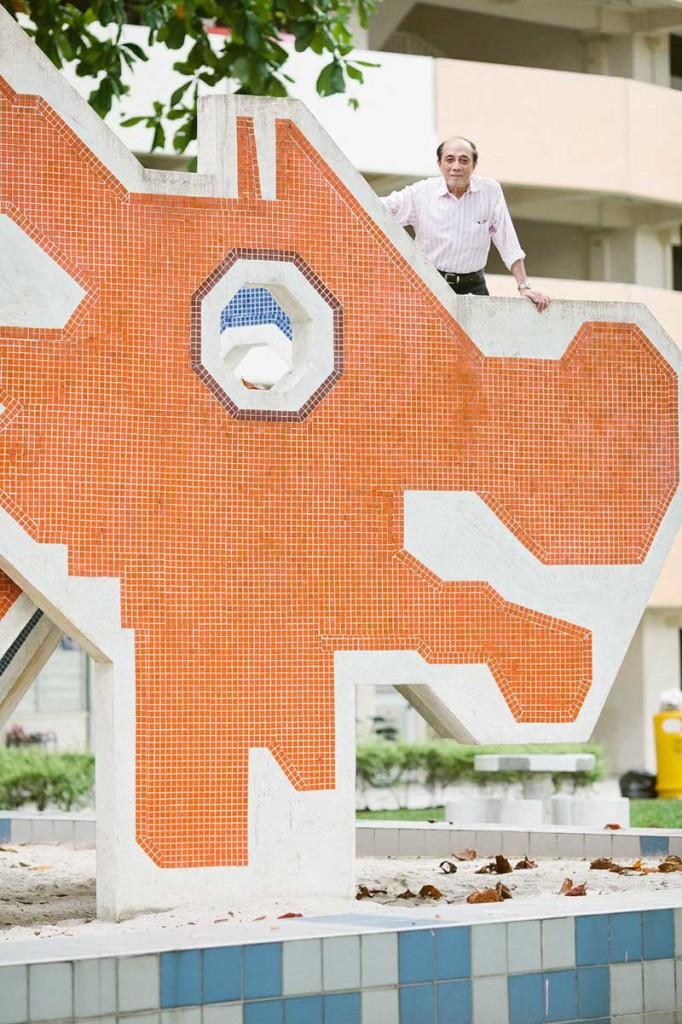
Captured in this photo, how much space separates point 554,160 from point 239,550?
19.4m

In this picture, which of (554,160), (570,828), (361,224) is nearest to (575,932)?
(361,224)

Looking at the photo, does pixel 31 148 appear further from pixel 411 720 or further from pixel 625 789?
pixel 411 720

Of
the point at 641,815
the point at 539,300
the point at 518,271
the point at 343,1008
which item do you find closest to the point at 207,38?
the point at 518,271

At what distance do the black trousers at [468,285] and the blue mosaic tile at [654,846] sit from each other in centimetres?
308

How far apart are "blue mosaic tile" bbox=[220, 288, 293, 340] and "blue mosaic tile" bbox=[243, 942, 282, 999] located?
4.59 metres

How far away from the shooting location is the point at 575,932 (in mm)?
6598

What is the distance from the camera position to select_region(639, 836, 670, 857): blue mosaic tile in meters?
10.2

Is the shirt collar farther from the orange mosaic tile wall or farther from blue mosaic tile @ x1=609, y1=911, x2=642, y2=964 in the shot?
blue mosaic tile @ x1=609, y1=911, x2=642, y2=964

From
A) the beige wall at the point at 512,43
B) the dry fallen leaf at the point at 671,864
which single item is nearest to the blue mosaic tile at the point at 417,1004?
the dry fallen leaf at the point at 671,864

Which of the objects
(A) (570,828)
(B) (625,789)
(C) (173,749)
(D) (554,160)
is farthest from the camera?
(D) (554,160)

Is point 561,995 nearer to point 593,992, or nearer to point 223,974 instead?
point 593,992

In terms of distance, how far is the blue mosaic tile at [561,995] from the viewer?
6.53 metres

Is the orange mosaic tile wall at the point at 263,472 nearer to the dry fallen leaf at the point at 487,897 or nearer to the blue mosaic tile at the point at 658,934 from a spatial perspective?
the dry fallen leaf at the point at 487,897

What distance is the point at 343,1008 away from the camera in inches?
240
